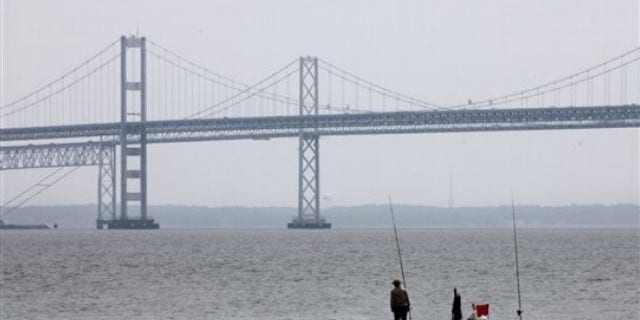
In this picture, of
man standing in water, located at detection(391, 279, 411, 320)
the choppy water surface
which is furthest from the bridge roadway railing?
man standing in water, located at detection(391, 279, 411, 320)

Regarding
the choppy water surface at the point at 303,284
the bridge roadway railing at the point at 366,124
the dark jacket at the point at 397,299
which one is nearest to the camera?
the dark jacket at the point at 397,299

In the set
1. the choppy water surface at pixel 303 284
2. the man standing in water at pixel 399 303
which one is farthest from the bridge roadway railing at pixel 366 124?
the man standing in water at pixel 399 303

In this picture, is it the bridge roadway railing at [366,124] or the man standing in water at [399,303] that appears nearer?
the man standing in water at [399,303]

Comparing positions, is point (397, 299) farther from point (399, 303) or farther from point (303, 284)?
point (303, 284)

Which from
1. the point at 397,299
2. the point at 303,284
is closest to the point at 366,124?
the point at 303,284

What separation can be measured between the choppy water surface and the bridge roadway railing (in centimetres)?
2594

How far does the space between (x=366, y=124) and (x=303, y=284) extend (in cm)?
5712

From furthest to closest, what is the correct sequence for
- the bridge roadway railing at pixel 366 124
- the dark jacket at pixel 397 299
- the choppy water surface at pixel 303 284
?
1. the bridge roadway railing at pixel 366 124
2. the choppy water surface at pixel 303 284
3. the dark jacket at pixel 397 299

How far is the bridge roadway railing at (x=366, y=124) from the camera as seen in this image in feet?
298

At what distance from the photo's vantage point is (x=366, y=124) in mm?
97938

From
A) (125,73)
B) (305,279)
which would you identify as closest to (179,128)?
(125,73)

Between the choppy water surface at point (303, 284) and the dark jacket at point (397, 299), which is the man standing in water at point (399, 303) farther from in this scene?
the choppy water surface at point (303, 284)

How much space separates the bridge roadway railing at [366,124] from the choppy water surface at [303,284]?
1021 inches

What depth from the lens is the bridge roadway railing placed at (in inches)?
3575
